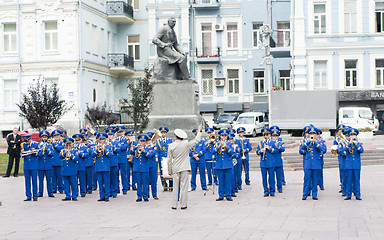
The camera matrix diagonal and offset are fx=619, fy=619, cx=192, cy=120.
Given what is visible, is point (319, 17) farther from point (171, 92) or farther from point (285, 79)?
point (171, 92)

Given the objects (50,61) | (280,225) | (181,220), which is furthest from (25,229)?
(50,61)

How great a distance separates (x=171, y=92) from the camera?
2264 cm

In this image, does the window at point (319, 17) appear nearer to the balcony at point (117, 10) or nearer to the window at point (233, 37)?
the window at point (233, 37)

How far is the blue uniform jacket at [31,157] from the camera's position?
1648 centimetres

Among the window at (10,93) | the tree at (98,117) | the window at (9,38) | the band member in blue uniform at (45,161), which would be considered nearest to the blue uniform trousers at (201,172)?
the band member in blue uniform at (45,161)

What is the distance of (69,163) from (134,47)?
34.6 meters

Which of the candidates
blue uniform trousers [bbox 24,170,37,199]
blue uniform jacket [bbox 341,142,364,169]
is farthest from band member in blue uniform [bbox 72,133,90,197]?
blue uniform jacket [bbox 341,142,364,169]

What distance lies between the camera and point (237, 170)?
56.4ft

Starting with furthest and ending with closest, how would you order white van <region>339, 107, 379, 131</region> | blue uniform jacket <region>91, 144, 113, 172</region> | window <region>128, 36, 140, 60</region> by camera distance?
window <region>128, 36, 140, 60</region> < white van <region>339, 107, 379, 131</region> < blue uniform jacket <region>91, 144, 113, 172</region>

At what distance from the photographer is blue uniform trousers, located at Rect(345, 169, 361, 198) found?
14868 mm

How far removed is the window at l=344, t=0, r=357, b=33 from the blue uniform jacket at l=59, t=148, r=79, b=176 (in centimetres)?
2851

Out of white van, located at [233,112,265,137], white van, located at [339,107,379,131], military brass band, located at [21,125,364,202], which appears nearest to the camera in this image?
military brass band, located at [21,125,364,202]

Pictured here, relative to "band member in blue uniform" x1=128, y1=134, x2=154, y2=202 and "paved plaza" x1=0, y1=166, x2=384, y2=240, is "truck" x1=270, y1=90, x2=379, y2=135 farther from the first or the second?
"band member in blue uniform" x1=128, y1=134, x2=154, y2=202

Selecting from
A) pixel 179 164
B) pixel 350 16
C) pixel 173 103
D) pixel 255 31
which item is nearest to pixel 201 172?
pixel 179 164
